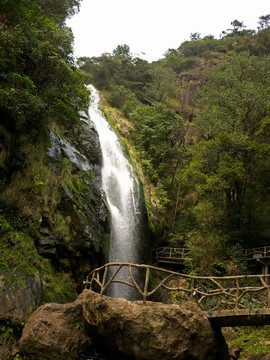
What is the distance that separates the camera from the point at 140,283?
14336mm

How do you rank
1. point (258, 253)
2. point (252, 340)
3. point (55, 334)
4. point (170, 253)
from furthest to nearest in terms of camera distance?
point (170, 253) → point (258, 253) → point (252, 340) → point (55, 334)

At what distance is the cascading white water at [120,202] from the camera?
45.1 feet

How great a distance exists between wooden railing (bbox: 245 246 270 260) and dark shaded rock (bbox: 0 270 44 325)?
467 inches

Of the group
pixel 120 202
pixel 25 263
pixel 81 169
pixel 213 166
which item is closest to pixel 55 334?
pixel 25 263

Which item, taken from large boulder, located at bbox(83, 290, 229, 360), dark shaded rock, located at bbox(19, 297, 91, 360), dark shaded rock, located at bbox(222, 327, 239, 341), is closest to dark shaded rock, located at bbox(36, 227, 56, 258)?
dark shaded rock, located at bbox(19, 297, 91, 360)

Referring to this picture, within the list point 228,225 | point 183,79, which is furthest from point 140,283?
point 183,79

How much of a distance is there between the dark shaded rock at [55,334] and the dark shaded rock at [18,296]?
300 millimetres

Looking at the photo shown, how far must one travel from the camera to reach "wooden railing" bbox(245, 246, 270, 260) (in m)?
15.1

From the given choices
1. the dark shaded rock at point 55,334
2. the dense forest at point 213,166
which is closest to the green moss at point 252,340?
the dense forest at point 213,166

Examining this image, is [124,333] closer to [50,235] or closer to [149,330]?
[149,330]

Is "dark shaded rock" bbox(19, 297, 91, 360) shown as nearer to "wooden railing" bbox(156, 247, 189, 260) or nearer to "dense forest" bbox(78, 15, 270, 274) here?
"dense forest" bbox(78, 15, 270, 274)

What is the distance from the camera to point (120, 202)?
52.2 ft

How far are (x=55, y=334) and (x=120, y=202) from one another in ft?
32.3

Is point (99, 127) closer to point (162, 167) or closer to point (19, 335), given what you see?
point (162, 167)
